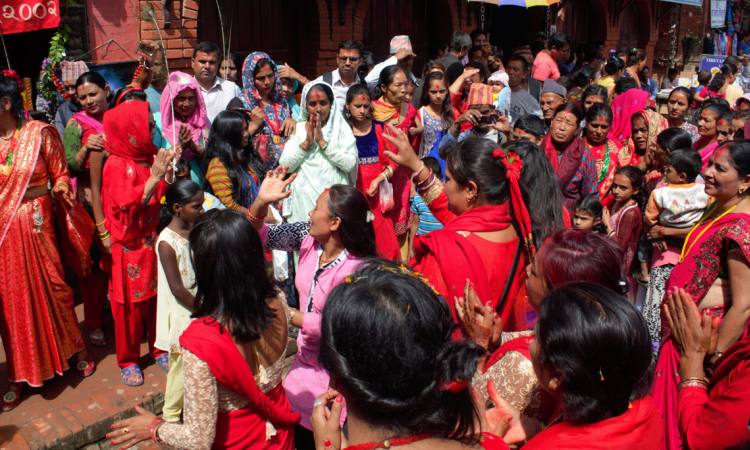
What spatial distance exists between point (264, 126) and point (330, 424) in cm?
317

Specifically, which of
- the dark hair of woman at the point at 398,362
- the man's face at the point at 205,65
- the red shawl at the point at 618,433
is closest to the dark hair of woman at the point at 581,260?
the red shawl at the point at 618,433

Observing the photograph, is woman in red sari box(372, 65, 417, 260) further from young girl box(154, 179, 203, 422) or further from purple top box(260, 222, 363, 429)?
purple top box(260, 222, 363, 429)

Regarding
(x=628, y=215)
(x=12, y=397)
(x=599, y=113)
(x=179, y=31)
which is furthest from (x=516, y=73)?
(x=12, y=397)

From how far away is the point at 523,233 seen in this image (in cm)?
234

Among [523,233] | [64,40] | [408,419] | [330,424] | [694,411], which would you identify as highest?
[64,40]

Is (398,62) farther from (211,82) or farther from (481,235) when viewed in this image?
(481,235)

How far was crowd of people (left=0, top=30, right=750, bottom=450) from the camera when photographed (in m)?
1.38

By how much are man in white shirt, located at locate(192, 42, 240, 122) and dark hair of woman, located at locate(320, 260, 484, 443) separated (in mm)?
3745

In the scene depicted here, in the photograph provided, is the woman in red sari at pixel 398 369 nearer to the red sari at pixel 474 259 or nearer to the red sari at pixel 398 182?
the red sari at pixel 474 259

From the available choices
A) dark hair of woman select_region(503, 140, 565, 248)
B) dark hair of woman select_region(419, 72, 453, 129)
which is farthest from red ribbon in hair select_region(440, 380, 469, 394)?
dark hair of woman select_region(419, 72, 453, 129)

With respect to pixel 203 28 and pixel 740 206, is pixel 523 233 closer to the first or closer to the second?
pixel 740 206

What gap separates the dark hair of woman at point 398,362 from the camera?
1.30 m

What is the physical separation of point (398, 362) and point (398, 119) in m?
3.77

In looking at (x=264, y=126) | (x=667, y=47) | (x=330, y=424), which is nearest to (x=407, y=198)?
(x=264, y=126)
